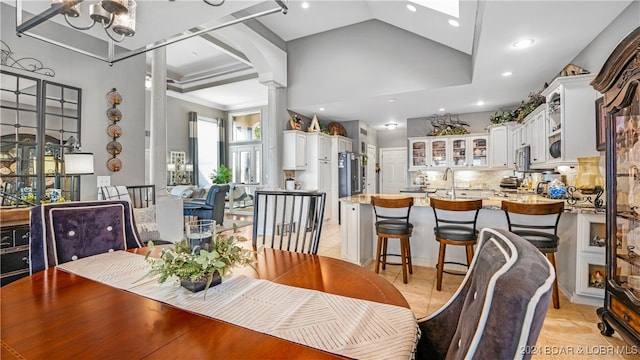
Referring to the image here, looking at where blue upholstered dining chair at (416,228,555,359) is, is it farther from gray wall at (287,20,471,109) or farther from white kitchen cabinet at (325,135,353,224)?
white kitchen cabinet at (325,135,353,224)

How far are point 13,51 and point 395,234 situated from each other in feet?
13.8

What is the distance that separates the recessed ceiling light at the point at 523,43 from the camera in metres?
2.95

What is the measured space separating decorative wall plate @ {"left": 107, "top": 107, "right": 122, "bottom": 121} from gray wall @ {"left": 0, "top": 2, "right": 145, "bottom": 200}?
0.16 ft

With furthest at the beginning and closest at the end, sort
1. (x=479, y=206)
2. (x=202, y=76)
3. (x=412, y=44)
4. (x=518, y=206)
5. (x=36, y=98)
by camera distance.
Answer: (x=202, y=76), (x=412, y=44), (x=36, y=98), (x=479, y=206), (x=518, y=206)

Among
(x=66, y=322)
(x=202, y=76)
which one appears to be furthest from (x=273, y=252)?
(x=202, y=76)

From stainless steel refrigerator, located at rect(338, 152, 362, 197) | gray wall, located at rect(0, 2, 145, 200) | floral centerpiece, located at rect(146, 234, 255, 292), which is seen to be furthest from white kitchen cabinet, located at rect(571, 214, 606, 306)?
gray wall, located at rect(0, 2, 145, 200)

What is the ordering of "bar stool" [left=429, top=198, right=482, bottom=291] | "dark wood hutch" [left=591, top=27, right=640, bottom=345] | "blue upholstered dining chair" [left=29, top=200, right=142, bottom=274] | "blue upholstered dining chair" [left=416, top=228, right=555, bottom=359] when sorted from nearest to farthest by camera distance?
"blue upholstered dining chair" [left=416, top=228, right=555, bottom=359]
"blue upholstered dining chair" [left=29, top=200, right=142, bottom=274]
"dark wood hutch" [left=591, top=27, right=640, bottom=345]
"bar stool" [left=429, top=198, right=482, bottom=291]

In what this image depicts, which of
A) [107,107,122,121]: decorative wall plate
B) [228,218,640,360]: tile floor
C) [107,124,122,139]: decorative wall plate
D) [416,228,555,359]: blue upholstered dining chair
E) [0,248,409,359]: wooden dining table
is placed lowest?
[228,218,640,360]: tile floor

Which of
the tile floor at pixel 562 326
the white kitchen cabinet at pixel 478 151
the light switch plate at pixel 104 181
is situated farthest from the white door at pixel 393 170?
the light switch plate at pixel 104 181

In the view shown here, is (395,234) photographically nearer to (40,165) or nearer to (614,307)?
(614,307)

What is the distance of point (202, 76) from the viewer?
287 inches

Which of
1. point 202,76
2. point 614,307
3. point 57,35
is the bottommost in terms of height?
point 614,307

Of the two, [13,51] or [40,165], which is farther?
[40,165]

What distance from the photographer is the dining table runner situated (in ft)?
2.46
